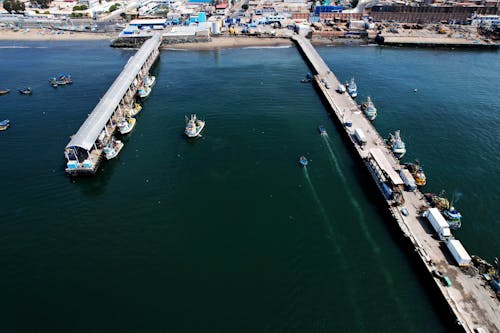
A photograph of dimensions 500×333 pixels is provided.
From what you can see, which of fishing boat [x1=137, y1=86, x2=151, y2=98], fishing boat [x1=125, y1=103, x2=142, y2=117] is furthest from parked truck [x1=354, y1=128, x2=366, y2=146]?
fishing boat [x1=137, y1=86, x2=151, y2=98]

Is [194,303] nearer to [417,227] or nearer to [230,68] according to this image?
[417,227]

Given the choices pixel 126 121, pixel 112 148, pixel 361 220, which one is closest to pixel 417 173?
pixel 361 220

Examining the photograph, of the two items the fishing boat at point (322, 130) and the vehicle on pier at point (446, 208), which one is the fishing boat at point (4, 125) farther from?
the vehicle on pier at point (446, 208)

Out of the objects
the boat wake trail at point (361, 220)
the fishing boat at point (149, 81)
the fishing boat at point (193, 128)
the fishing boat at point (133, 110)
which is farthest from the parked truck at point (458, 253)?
the fishing boat at point (149, 81)

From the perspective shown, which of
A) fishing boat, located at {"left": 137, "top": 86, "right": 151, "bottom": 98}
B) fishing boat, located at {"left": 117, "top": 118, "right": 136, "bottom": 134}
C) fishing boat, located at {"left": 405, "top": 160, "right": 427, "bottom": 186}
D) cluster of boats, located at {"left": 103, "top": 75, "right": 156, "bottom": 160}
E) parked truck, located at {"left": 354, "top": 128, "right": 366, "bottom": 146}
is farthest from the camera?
fishing boat, located at {"left": 137, "top": 86, "right": 151, "bottom": 98}

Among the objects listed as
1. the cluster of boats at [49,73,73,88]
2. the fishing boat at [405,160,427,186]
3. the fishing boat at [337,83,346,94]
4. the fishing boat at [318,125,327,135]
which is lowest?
the fishing boat at [405,160,427,186]

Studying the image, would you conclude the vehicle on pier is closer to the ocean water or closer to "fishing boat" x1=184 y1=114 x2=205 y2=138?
the ocean water
